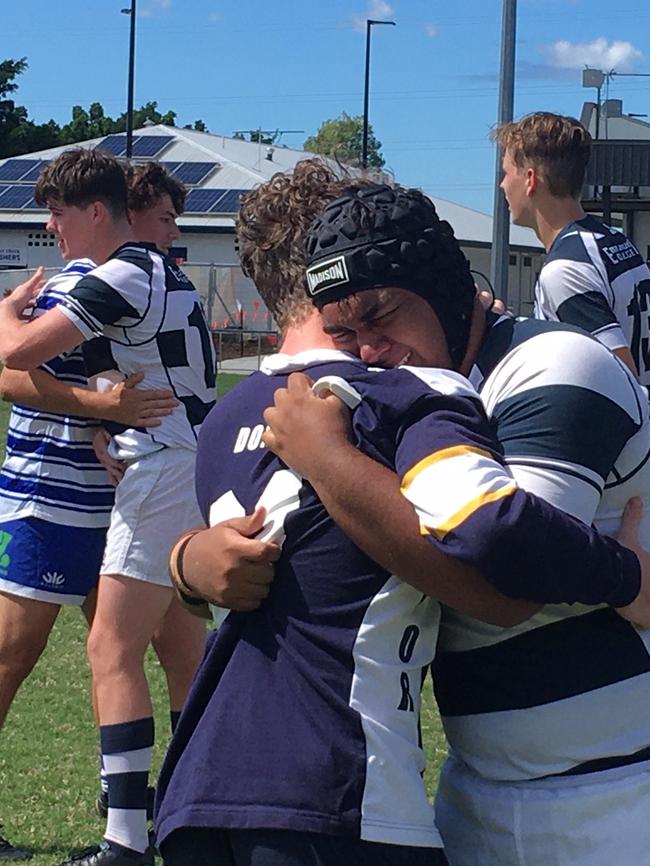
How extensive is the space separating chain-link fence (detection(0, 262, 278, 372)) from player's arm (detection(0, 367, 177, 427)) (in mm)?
24491

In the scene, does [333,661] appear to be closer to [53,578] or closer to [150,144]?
[53,578]

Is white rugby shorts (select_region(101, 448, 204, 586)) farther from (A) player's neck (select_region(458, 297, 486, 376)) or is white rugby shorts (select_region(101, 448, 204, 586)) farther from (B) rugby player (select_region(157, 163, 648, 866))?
(A) player's neck (select_region(458, 297, 486, 376))

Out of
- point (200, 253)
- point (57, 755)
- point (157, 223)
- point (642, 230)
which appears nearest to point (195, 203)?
point (200, 253)

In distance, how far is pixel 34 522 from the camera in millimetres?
4438

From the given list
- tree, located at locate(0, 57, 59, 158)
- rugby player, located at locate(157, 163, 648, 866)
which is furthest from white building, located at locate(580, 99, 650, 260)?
tree, located at locate(0, 57, 59, 158)

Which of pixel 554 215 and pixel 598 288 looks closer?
pixel 598 288

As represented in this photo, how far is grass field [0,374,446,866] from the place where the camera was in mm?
4621

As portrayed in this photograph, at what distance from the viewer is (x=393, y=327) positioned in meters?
2.01

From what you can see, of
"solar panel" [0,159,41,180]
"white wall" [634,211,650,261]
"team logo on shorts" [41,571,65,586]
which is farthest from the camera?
"solar panel" [0,159,41,180]

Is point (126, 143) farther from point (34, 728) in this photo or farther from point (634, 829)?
point (634, 829)

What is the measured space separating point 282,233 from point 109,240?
2511mm

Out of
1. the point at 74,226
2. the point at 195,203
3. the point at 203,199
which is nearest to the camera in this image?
the point at 74,226

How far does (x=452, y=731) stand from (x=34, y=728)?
387 centimetres

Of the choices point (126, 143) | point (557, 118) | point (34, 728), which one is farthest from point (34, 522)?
point (126, 143)
